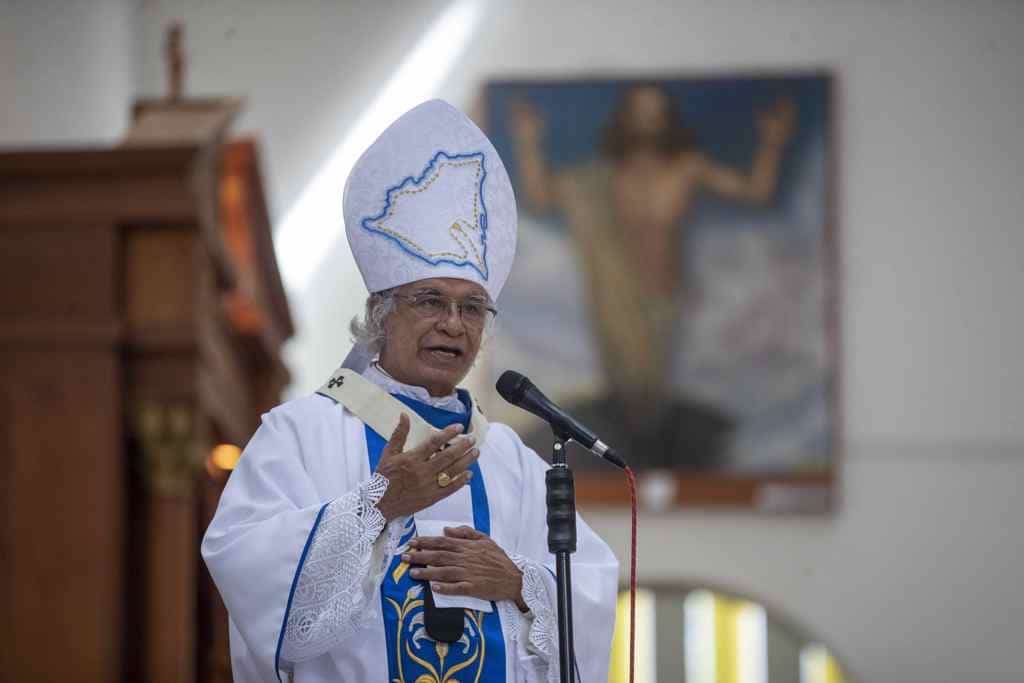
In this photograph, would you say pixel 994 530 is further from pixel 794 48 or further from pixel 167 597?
pixel 167 597

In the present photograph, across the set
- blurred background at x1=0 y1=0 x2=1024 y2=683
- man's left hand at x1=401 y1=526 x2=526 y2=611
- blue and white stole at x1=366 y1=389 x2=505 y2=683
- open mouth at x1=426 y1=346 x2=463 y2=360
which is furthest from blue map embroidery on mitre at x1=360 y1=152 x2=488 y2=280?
blurred background at x1=0 y1=0 x2=1024 y2=683

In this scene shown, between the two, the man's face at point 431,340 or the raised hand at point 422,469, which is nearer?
the raised hand at point 422,469

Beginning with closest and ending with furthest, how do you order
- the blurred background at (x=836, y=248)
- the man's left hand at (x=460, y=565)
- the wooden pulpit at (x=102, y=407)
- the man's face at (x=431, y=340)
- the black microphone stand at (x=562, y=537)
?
the black microphone stand at (x=562, y=537) → the man's left hand at (x=460, y=565) → the man's face at (x=431, y=340) → the wooden pulpit at (x=102, y=407) → the blurred background at (x=836, y=248)

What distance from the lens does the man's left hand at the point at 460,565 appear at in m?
2.84

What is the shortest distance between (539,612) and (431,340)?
1.77 feet

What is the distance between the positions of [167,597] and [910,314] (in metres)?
6.39

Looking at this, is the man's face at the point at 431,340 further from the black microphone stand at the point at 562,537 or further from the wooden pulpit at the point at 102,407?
the wooden pulpit at the point at 102,407

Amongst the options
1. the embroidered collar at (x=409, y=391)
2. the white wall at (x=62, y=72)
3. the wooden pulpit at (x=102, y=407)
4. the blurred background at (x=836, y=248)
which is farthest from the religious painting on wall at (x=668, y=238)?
the embroidered collar at (x=409, y=391)

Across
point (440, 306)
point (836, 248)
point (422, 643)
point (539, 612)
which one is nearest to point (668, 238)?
point (836, 248)

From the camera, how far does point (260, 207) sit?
21.6 ft

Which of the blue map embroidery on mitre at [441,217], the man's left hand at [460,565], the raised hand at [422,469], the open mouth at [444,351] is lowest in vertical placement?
the man's left hand at [460,565]

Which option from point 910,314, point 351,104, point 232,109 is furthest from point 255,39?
point 232,109

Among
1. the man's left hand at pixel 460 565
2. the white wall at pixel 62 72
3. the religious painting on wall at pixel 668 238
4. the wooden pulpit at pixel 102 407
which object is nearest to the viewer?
the man's left hand at pixel 460 565

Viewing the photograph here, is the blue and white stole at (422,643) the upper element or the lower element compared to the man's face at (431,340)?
lower
